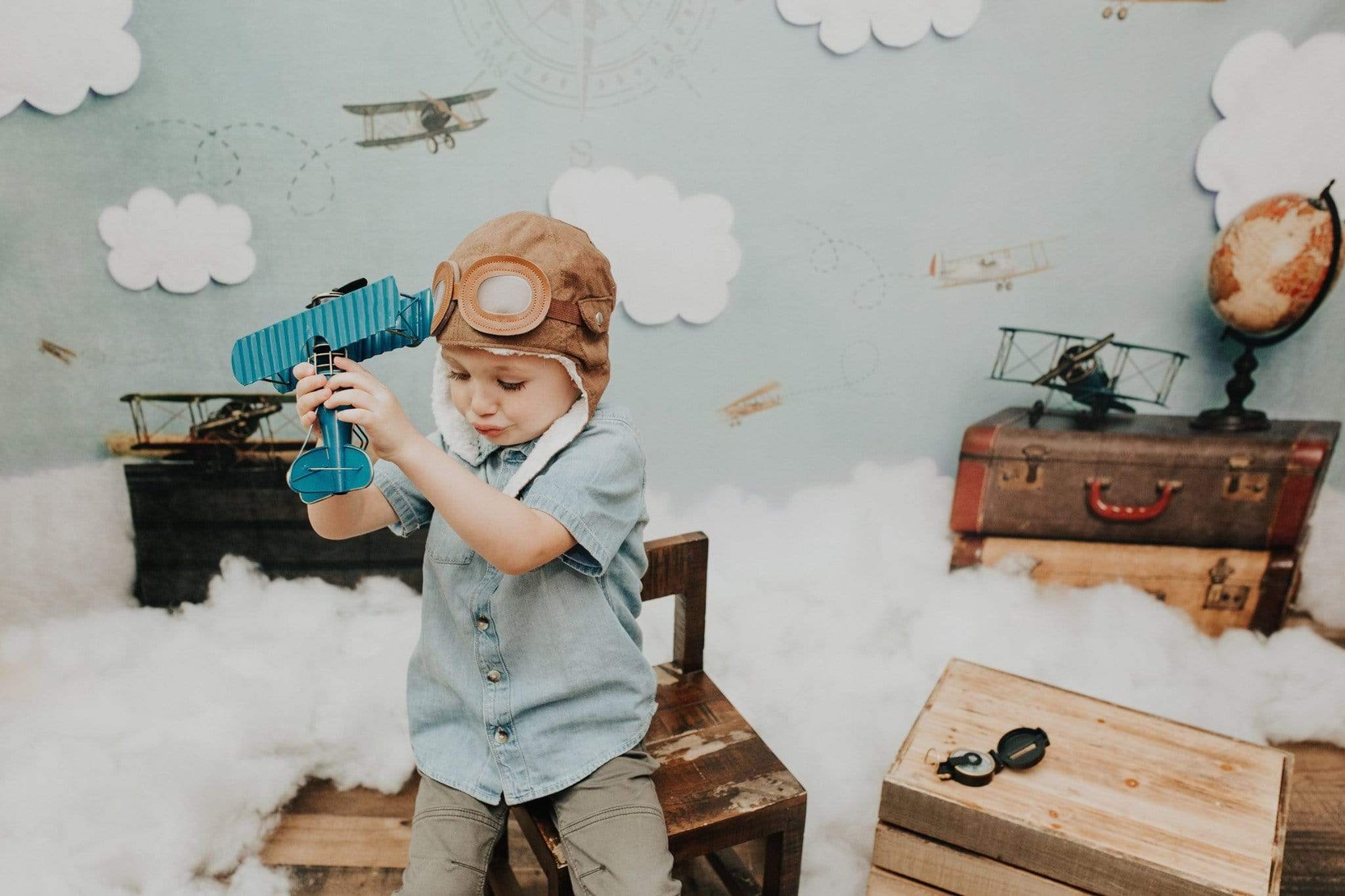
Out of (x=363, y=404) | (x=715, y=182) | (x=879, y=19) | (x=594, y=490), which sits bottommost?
(x=594, y=490)

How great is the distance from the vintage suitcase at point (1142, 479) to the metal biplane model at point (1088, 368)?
54mm

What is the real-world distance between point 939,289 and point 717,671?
109 cm

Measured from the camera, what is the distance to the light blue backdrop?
71.9 inches

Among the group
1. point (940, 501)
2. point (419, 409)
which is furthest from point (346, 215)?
point (940, 501)

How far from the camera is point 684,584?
4.97 ft

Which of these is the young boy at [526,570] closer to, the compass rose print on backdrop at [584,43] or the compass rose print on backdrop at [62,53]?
the compass rose print on backdrop at [584,43]

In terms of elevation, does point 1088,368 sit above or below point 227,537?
above

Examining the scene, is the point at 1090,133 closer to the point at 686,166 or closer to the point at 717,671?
the point at 686,166

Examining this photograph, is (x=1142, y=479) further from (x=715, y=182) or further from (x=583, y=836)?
(x=583, y=836)

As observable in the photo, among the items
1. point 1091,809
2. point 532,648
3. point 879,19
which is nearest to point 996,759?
point 1091,809

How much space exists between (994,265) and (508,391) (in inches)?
56.0

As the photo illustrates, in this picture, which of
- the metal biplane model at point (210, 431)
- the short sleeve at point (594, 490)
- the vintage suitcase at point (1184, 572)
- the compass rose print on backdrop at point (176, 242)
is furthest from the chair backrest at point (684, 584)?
the compass rose print on backdrop at point (176, 242)

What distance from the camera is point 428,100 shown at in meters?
1.85

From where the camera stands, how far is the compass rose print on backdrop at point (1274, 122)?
6.27 feet
